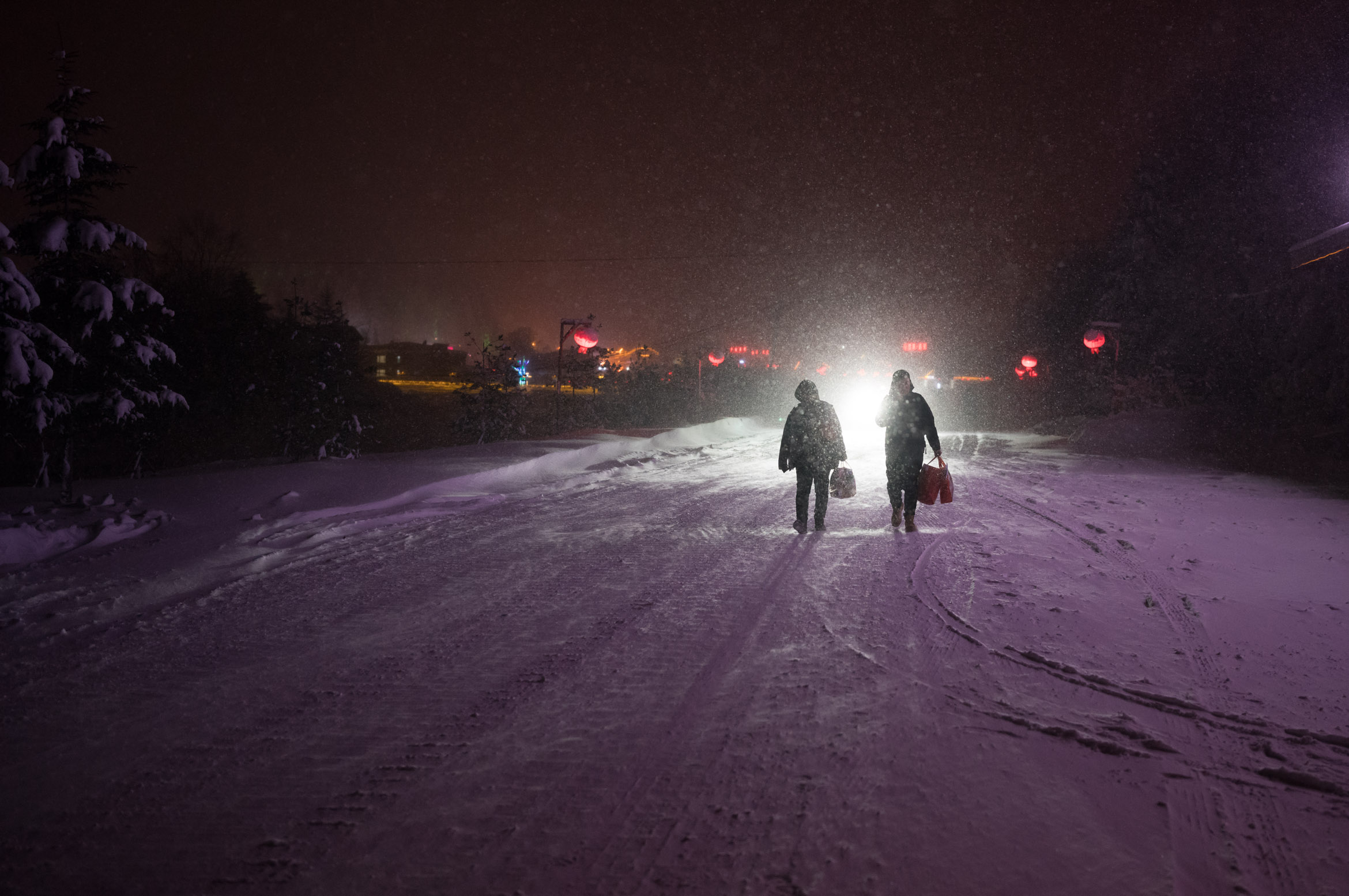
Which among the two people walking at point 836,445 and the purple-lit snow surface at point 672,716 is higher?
the two people walking at point 836,445

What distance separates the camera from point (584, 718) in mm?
3643

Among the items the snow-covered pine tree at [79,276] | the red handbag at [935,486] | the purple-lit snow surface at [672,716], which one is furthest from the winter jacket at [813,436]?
the snow-covered pine tree at [79,276]

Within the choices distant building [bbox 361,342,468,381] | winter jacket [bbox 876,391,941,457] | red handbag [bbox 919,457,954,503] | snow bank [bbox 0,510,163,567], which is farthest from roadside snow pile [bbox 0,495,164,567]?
distant building [bbox 361,342,468,381]

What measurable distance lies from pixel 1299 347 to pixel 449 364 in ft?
271

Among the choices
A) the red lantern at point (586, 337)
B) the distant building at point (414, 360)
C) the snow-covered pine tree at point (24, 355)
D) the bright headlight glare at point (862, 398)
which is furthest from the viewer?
the distant building at point (414, 360)

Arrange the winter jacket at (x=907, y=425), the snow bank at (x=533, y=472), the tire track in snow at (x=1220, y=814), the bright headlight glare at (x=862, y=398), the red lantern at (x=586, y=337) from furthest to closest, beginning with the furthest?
the bright headlight glare at (x=862, y=398) → the red lantern at (x=586, y=337) → the snow bank at (x=533, y=472) → the winter jacket at (x=907, y=425) → the tire track in snow at (x=1220, y=814)

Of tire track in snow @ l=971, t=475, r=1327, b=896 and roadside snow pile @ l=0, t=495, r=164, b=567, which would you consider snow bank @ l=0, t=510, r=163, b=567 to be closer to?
roadside snow pile @ l=0, t=495, r=164, b=567

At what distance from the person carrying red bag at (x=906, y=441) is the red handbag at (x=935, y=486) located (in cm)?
9

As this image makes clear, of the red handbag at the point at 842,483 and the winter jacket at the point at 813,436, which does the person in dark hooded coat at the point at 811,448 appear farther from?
the red handbag at the point at 842,483

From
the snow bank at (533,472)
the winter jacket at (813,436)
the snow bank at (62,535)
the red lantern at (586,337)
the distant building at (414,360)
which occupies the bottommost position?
the snow bank at (62,535)

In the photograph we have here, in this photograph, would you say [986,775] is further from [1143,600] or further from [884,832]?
[1143,600]

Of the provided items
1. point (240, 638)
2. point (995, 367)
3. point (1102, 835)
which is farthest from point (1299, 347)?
point (995, 367)

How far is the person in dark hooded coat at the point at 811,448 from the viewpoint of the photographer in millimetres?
8578

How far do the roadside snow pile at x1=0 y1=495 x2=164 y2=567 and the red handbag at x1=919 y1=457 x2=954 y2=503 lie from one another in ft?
28.8
